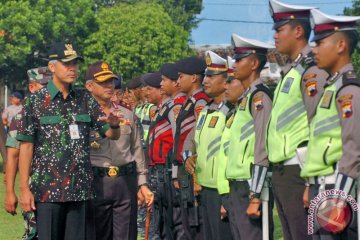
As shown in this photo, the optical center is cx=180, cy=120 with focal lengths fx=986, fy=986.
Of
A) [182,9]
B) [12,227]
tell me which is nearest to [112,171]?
[12,227]

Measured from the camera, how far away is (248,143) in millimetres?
8039

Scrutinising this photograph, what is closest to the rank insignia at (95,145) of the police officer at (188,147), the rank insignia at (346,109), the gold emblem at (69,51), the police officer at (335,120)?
the police officer at (188,147)

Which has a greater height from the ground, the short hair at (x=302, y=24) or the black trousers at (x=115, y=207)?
the short hair at (x=302, y=24)

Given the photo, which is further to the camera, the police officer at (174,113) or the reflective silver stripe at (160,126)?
the reflective silver stripe at (160,126)

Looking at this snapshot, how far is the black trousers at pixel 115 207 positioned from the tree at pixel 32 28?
3083 cm

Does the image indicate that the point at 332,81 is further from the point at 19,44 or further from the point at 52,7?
the point at 52,7

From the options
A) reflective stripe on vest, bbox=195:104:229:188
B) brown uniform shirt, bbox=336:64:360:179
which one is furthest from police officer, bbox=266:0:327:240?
reflective stripe on vest, bbox=195:104:229:188

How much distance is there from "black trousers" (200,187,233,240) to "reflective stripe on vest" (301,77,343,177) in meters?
2.74

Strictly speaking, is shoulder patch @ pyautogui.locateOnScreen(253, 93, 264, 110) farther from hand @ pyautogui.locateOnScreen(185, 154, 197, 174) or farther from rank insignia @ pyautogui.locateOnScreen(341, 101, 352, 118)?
hand @ pyautogui.locateOnScreen(185, 154, 197, 174)

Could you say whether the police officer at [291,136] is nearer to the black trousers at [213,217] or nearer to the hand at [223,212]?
the hand at [223,212]

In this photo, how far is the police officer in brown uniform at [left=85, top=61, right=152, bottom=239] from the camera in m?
9.58

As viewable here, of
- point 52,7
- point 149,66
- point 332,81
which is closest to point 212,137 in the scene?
point 332,81

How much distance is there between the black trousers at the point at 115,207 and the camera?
31.4ft

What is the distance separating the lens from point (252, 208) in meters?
7.70
